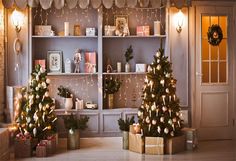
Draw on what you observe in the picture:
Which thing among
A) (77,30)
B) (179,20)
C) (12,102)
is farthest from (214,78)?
(12,102)

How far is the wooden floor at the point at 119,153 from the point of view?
6.26 meters

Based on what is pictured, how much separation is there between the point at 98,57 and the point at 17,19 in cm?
157

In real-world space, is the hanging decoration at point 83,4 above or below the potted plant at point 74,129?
above

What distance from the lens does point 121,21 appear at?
7.62m

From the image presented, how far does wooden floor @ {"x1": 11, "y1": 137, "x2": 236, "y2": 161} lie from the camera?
6.26 metres

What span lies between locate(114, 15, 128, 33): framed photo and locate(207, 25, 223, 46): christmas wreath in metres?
1.57

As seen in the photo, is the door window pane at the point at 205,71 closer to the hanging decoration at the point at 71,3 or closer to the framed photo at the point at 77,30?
the framed photo at the point at 77,30

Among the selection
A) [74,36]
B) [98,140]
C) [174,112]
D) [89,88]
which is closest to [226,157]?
[174,112]

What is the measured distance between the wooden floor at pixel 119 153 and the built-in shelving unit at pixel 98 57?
20 centimetres

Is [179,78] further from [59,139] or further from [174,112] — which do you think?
[59,139]

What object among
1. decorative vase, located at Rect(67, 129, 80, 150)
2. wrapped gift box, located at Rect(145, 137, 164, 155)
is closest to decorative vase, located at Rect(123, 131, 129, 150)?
wrapped gift box, located at Rect(145, 137, 164, 155)

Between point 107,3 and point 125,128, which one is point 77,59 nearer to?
point 107,3

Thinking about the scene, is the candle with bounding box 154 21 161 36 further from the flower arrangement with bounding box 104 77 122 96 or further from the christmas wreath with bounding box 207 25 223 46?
the flower arrangement with bounding box 104 77 122 96

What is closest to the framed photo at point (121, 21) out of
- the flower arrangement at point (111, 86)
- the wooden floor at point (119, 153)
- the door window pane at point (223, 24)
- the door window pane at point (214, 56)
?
the flower arrangement at point (111, 86)
